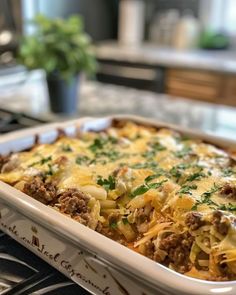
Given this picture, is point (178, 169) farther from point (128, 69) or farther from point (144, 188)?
point (128, 69)

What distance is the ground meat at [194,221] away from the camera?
65 centimetres

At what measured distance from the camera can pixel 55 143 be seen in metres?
1.11

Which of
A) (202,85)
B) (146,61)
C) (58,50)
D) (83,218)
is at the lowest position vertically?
(202,85)

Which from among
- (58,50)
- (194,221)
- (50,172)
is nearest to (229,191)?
(194,221)

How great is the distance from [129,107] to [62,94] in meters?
0.29

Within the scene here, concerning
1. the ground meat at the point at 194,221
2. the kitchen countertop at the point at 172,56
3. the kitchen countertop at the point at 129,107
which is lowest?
the kitchen countertop at the point at 172,56

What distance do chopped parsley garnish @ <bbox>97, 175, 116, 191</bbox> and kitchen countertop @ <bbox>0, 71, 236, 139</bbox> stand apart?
729 mm

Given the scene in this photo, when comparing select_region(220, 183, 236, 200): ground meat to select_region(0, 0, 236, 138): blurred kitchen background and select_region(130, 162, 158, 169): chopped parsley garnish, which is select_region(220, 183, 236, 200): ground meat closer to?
select_region(130, 162, 158, 169): chopped parsley garnish

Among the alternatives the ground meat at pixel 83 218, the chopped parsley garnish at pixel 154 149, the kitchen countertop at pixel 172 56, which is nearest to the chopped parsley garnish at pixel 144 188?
the ground meat at pixel 83 218

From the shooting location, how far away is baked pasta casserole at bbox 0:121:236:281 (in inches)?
25.3

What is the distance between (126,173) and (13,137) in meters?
0.35

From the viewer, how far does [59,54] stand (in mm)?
1606

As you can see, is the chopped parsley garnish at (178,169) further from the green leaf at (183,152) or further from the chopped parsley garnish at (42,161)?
the chopped parsley garnish at (42,161)

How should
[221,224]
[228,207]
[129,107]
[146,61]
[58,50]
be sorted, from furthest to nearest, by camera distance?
[146,61] < [129,107] < [58,50] < [228,207] < [221,224]
